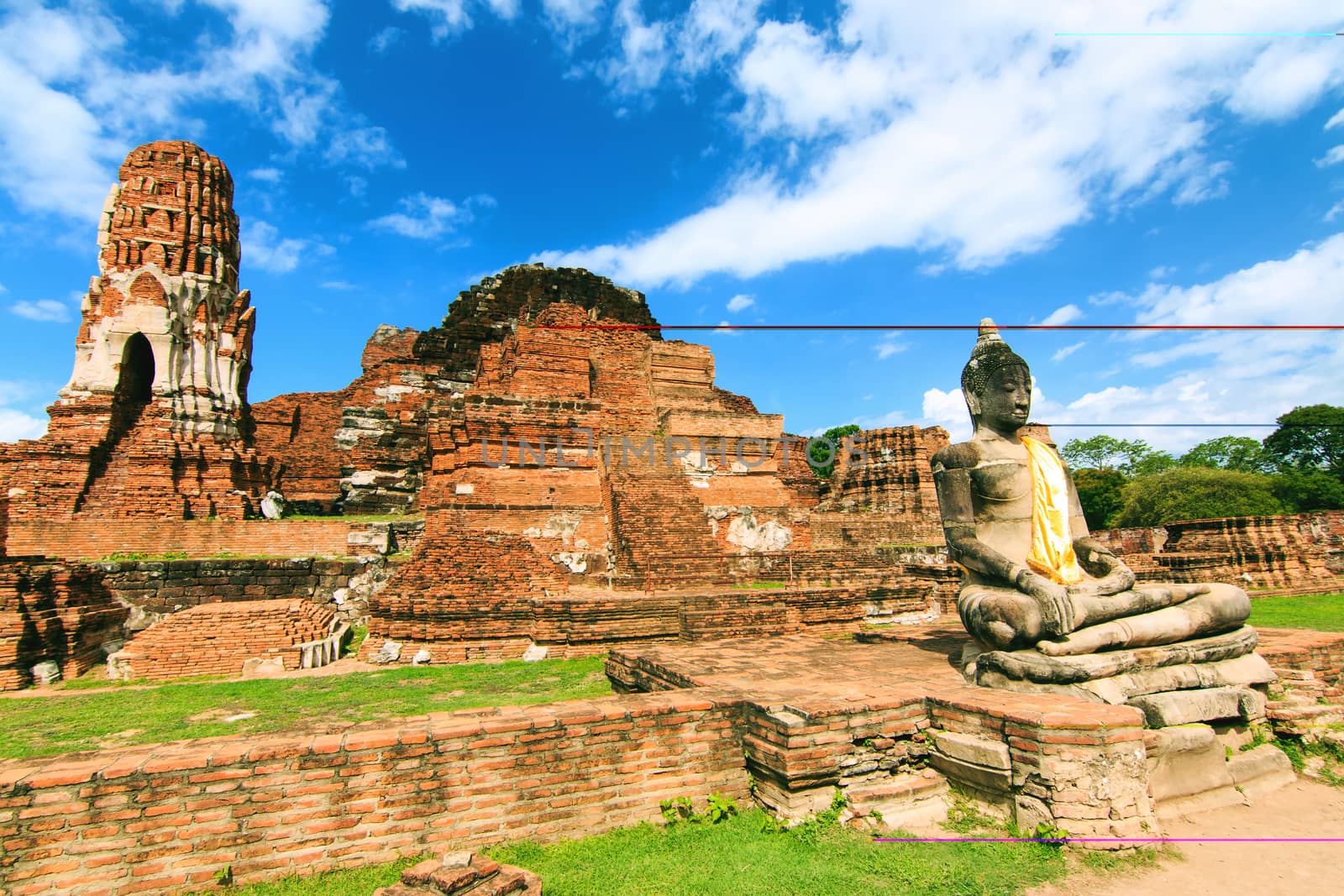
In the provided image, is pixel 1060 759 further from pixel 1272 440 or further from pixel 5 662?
pixel 1272 440

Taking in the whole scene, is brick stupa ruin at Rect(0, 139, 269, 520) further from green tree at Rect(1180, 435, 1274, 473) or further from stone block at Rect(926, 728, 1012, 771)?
green tree at Rect(1180, 435, 1274, 473)

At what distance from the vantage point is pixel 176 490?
14.2 meters

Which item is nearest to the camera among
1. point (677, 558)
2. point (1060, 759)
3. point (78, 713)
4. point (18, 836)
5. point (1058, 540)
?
point (18, 836)

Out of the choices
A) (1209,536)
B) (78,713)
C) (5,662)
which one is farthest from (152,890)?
(1209,536)

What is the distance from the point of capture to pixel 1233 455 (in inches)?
1690

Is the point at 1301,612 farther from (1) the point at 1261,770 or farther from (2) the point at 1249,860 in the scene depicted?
(2) the point at 1249,860

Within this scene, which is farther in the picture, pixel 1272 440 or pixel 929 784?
pixel 1272 440

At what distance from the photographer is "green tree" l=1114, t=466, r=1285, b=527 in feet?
98.8

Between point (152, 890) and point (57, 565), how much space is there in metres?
7.88

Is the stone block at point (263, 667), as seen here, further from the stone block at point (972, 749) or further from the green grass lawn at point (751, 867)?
the stone block at point (972, 749)

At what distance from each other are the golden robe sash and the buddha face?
0.23 m

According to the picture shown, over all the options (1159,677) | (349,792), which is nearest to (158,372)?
(349,792)

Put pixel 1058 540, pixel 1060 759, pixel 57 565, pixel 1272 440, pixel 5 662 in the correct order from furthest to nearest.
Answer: pixel 1272 440, pixel 57 565, pixel 5 662, pixel 1058 540, pixel 1060 759

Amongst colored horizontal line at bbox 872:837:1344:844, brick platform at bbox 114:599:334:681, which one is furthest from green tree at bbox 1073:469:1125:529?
brick platform at bbox 114:599:334:681
